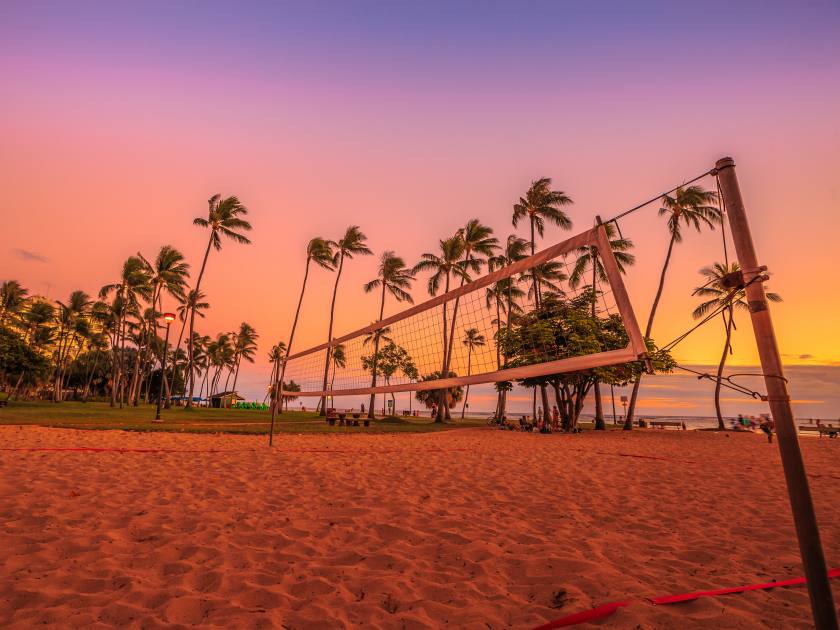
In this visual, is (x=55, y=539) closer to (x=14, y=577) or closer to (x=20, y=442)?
(x=14, y=577)

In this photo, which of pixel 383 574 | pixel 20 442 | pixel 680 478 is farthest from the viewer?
pixel 20 442

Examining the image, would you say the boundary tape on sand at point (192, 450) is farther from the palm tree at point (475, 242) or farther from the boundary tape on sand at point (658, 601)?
the palm tree at point (475, 242)

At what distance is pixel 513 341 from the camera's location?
19.9m

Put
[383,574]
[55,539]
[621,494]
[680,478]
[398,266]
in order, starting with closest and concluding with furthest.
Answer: [383,574], [55,539], [621,494], [680,478], [398,266]

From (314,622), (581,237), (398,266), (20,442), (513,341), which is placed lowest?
(314,622)

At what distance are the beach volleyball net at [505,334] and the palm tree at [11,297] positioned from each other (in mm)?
28939

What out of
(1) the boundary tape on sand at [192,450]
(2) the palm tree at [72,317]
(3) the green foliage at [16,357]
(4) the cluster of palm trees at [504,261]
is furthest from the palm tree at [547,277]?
(2) the palm tree at [72,317]

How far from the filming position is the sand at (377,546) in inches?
94.8

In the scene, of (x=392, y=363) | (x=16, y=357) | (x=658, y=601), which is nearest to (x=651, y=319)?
(x=392, y=363)

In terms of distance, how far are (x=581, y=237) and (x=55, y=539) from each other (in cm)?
477

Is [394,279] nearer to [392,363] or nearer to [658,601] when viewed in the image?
[392,363]

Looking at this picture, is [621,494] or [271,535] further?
[621,494]

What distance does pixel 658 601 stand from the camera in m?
2.51

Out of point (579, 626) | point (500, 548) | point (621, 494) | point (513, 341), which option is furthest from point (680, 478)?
point (513, 341)
